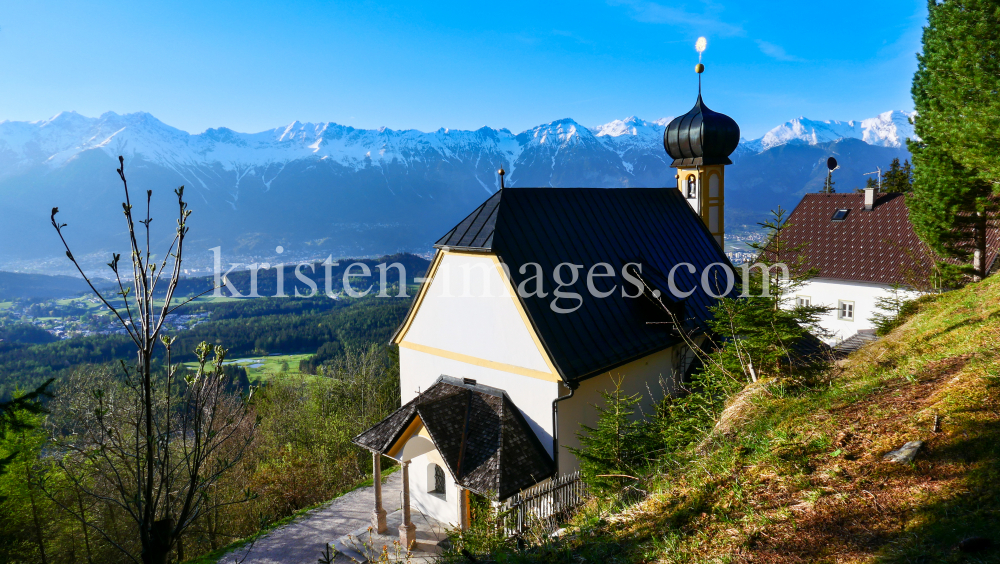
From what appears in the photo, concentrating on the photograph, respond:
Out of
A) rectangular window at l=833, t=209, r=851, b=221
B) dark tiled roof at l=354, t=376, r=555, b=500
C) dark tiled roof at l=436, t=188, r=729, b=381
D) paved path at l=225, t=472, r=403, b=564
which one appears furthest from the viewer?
rectangular window at l=833, t=209, r=851, b=221

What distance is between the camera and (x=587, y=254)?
13.8 m

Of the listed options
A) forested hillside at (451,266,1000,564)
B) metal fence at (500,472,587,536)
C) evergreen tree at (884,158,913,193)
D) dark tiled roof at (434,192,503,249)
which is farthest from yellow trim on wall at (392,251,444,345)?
evergreen tree at (884,158,913,193)

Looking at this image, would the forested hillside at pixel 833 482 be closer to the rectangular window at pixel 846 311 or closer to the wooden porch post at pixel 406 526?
the wooden porch post at pixel 406 526

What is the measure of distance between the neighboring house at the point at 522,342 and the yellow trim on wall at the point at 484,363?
0.10ft

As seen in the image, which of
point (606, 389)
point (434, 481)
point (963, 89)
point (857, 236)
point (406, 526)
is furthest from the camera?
point (857, 236)

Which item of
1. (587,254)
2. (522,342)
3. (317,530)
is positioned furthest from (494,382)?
(317,530)

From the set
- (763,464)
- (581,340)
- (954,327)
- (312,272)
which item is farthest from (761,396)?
(312,272)

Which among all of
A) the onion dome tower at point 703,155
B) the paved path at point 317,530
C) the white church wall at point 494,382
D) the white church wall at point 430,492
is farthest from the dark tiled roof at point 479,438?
the onion dome tower at point 703,155

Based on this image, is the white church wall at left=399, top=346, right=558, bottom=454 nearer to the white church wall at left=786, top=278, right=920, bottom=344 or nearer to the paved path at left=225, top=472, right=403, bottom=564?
the paved path at left=225, top=472, right=403, bottom=564

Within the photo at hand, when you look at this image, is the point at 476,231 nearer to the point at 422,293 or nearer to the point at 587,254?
the point at 422,293

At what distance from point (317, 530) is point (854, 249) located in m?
24.6

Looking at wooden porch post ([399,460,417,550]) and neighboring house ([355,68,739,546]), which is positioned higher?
neighboring house ([355,68,739,546])

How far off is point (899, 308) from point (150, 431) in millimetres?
15070

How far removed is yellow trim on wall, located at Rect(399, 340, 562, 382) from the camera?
11.4m
